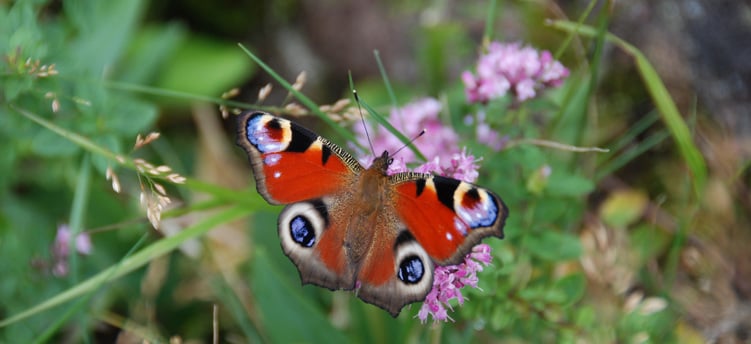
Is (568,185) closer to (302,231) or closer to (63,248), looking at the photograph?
(302,231)

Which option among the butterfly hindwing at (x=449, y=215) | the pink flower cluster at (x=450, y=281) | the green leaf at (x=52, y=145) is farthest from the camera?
the green leaf at (x=52, y=145)

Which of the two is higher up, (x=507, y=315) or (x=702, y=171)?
(x=702, y=171)

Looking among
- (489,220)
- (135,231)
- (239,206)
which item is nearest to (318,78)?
(135,231)

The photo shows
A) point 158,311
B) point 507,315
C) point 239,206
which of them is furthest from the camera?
point 158,311

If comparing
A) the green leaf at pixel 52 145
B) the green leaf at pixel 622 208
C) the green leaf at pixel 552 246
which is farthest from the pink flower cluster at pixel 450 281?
the green leaf at pixel 52 145

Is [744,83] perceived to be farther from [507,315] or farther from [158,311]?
[158,311]

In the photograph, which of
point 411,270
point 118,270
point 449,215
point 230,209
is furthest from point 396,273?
point 118,270

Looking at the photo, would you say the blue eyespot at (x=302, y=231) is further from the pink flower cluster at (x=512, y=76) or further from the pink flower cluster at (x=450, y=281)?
the pink flower cluster at (x=512, y=76)
